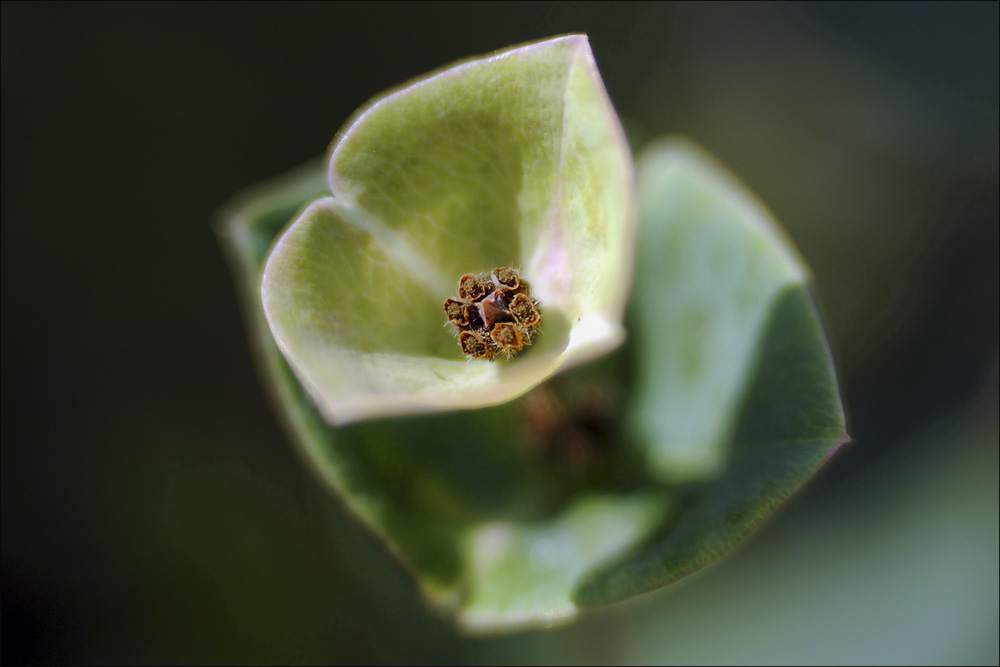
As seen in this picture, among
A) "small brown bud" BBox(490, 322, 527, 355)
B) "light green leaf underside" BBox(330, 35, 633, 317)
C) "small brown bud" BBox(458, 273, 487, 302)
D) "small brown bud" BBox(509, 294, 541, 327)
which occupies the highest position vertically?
"light green leaf underside" BBox(330, 35, 633, 317)

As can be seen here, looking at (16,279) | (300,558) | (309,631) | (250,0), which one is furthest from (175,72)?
(309,631)

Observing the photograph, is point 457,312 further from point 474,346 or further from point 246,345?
point 246,345

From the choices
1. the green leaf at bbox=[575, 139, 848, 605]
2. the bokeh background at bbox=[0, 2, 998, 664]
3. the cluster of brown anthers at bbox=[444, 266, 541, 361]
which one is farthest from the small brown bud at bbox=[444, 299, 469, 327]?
the bokeh background at bbox=[0, 2, 998, 664]

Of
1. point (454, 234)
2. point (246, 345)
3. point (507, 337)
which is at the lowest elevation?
point (507, 337)

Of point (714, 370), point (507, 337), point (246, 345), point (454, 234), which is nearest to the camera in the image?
point (507, 337)

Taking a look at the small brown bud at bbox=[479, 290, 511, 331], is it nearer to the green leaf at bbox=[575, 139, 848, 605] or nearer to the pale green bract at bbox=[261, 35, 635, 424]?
the pale green bract at bbox=[261, 35, 635, 424]

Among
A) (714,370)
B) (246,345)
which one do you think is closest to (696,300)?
(714,370)
